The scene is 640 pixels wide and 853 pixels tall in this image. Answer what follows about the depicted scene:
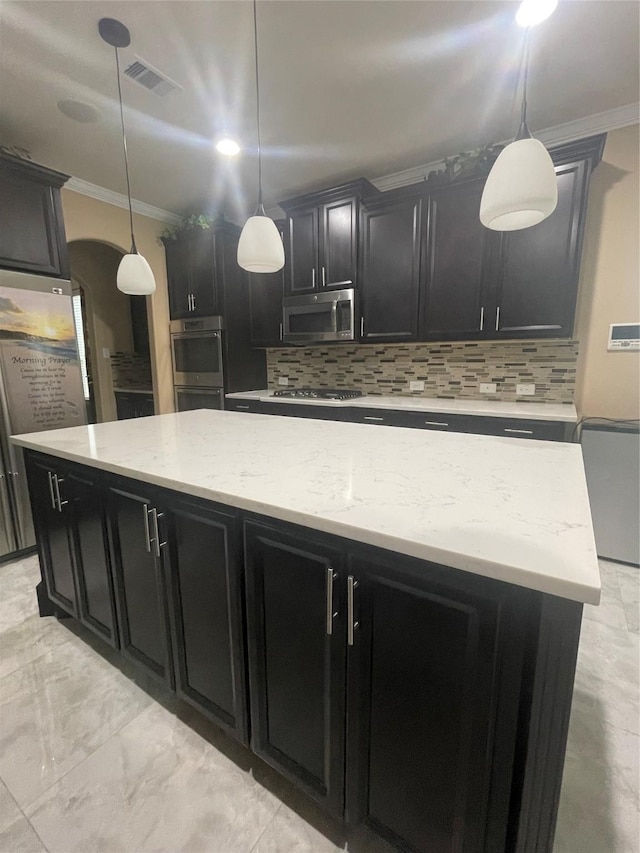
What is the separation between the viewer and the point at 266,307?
12.5 ft

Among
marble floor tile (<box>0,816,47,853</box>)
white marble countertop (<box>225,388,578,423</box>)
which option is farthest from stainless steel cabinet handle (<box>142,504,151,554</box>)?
white marble countertop (<box>225,388,578,423</box>)

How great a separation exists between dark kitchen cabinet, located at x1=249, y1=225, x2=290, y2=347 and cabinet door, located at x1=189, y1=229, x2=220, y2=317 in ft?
1.21

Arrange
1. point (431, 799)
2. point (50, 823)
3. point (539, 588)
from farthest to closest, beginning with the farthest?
1. point (50, 823)
2. point (431, 799)
3. point (539, 588)

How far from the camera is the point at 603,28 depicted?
181cm

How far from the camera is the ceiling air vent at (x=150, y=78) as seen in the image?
2.01 meters

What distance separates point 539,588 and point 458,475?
51 cm

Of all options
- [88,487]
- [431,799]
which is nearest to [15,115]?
[88,487]

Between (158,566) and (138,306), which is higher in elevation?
(138,306)

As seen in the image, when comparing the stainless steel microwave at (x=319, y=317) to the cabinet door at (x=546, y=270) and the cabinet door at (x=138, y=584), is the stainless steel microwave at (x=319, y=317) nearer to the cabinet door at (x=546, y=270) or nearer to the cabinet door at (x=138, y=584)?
the cabinet door at (x=546, y=270)

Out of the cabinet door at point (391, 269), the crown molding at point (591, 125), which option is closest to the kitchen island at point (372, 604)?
the cabinet door at point (391, 269)

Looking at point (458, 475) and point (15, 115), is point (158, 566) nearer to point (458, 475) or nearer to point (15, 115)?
point (458, 475)

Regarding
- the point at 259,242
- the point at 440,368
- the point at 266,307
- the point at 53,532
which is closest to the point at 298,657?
the point at 53,532

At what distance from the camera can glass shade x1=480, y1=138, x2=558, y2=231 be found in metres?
1.08

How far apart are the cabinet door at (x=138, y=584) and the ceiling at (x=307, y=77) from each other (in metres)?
2.08
